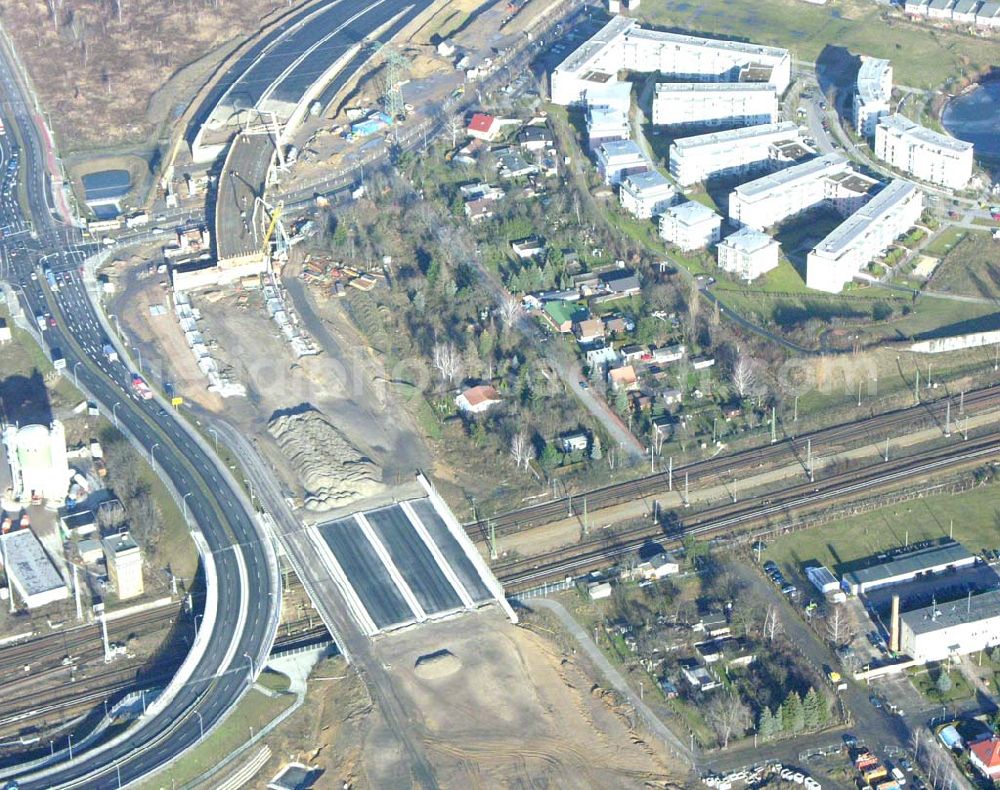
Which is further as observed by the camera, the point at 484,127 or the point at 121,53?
the point at 121,53

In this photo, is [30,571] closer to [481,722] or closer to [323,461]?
[323,461]

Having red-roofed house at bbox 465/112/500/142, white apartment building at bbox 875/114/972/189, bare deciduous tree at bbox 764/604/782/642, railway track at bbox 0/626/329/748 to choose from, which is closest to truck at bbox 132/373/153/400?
railway track at bbox 0/626/329/748

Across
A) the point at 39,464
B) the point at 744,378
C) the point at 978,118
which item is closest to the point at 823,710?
the point at 744,378

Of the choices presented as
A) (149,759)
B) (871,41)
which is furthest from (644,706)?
(871,41)

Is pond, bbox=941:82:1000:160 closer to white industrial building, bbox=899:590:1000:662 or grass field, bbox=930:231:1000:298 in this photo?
grass field, bbox=930:231:1000:298

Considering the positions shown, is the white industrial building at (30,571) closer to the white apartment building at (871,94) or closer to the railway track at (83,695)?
the railway track at (83,695)

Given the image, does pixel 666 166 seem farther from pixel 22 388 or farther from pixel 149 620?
pixel 149 620
